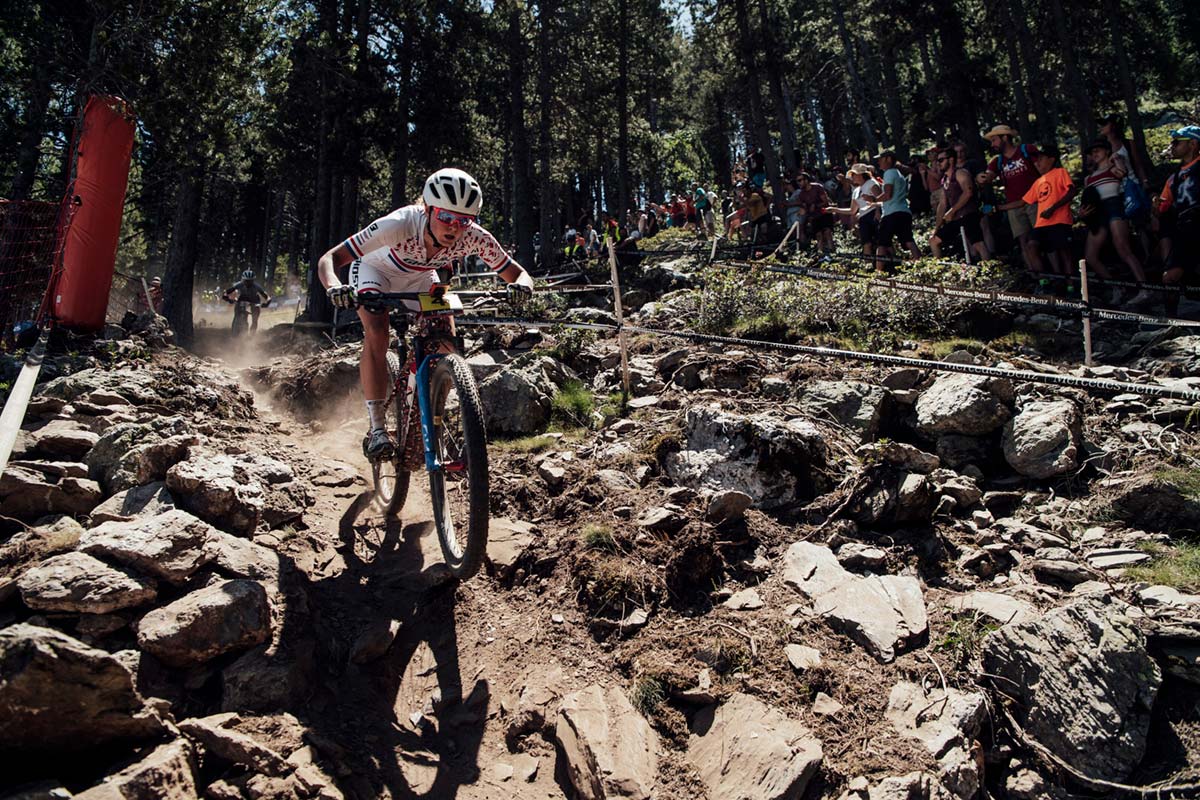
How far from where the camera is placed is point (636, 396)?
711 centimetres

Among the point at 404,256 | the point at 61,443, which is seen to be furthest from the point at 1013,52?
the point at 61,443

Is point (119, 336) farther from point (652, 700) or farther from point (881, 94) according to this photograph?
point (881, 94)

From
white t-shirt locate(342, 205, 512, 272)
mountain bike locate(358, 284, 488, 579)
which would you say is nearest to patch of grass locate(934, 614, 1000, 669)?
mountain bike locate(358, 284, 488, 579)

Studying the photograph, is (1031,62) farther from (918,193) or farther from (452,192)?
(452,192)

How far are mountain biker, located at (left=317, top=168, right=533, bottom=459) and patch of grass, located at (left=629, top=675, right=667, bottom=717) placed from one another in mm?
2602

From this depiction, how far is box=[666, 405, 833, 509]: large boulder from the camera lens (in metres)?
4.72

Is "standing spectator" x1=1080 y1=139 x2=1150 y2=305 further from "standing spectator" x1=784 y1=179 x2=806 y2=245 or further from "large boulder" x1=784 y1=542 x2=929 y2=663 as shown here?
"large boulder" x1=784 y1=542 x2=929 y2=663

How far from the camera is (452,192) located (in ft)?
14.7

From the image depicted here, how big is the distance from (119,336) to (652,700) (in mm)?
8226

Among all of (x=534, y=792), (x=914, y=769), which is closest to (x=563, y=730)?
(x=534, y=792)

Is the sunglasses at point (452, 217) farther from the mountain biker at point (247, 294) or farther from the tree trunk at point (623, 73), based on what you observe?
the tree trunk at point (623, 73)

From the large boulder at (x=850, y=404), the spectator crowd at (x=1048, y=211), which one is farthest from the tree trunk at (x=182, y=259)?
the large boulder at (x=850, y=404)

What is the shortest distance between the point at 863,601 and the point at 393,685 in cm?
251

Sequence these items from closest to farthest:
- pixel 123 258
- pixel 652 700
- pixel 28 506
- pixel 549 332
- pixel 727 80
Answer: pixel 652 700, pixel 28 506, pixel 549 332, pixel 727 80, pixel 123 258
